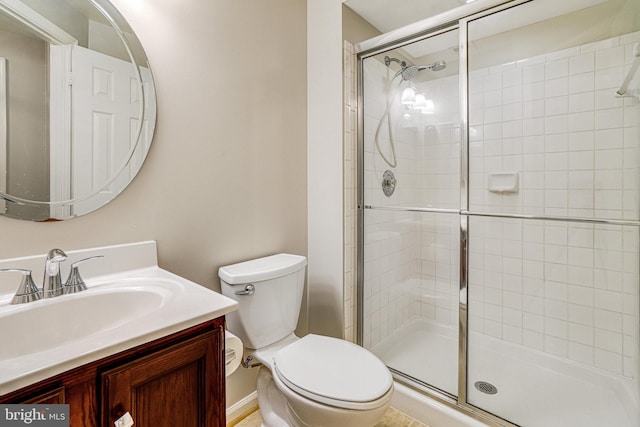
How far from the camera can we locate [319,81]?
1812 mm

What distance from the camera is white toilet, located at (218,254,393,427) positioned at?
3.48 ft

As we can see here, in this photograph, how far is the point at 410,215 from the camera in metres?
2.11

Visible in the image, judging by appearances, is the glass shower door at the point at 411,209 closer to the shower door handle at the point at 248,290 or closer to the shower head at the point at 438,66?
the shower head at the point at 438,66

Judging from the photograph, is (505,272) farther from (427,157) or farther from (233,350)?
(233,350)

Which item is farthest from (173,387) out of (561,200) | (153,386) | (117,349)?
(561,200)

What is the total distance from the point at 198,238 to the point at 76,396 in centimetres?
79

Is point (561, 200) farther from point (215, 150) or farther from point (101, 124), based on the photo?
point (101, 124)

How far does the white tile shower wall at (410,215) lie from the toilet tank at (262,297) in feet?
2.08

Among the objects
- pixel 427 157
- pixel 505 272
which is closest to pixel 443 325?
pixel 505 272

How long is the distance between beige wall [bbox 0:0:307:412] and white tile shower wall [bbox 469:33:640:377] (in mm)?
993

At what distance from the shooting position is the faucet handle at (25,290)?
858 millimetres

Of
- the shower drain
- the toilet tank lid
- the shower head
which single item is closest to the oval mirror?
the toilet tank lid

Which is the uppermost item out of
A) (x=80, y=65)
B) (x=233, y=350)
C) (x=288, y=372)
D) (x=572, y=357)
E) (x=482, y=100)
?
(x=482, y=100)

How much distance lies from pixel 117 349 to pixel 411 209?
162cm
